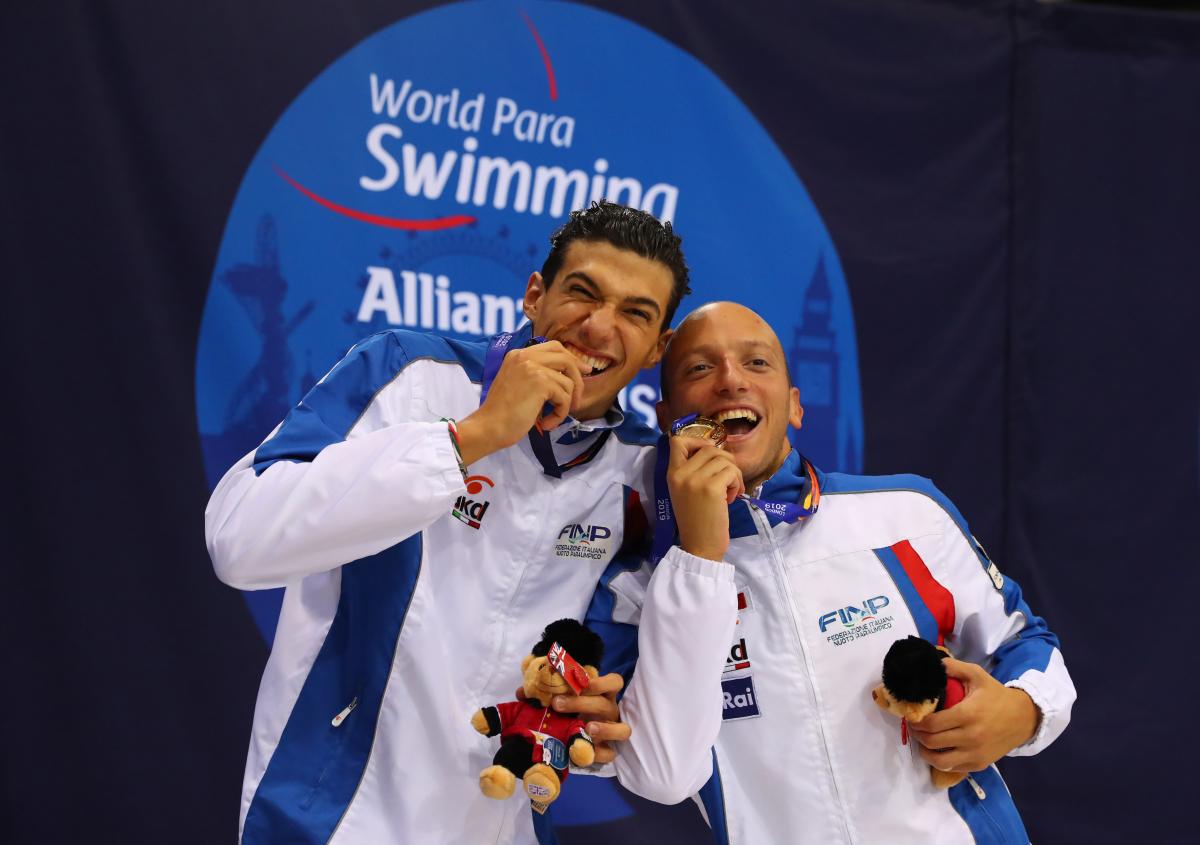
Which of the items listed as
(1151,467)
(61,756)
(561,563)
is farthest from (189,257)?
(1151,467)

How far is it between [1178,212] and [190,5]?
3.35 m

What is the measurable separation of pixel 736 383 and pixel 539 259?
1.27m

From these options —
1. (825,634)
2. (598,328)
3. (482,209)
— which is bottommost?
(825,634)

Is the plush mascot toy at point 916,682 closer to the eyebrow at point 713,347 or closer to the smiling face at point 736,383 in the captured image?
the smiling face at point 736,383

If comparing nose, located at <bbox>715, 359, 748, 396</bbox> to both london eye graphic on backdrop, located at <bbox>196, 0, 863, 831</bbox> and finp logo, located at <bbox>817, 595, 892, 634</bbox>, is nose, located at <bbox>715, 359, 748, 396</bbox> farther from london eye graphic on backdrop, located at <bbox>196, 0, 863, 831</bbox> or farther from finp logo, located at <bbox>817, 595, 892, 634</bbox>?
london eye graphic on backdrop, located at <bbox>196, 0, 863, 831</bbox>

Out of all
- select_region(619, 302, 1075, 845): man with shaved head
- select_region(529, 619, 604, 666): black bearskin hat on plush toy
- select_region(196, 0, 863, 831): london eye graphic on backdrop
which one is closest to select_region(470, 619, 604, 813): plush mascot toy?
select_region(529, 619, 604, 666): black bearskin hat on plush toy

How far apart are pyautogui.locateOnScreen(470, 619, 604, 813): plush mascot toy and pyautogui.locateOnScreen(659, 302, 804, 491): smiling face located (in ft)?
1.56

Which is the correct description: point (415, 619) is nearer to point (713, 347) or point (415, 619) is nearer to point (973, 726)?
point (713, 347)

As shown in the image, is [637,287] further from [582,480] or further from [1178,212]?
[1178,212]

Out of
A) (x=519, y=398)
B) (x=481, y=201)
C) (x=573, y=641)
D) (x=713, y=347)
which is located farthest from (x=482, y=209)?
(x=573, y=641)

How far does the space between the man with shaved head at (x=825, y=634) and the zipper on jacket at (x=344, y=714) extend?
0.45m

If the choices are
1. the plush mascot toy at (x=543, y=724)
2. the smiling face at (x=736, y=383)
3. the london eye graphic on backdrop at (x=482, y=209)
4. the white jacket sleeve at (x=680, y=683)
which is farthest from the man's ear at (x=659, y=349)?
the london eye graphic on backdrop at (x=482, y=209)

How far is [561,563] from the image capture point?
1762 mm

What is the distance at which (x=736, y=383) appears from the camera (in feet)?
6.13
